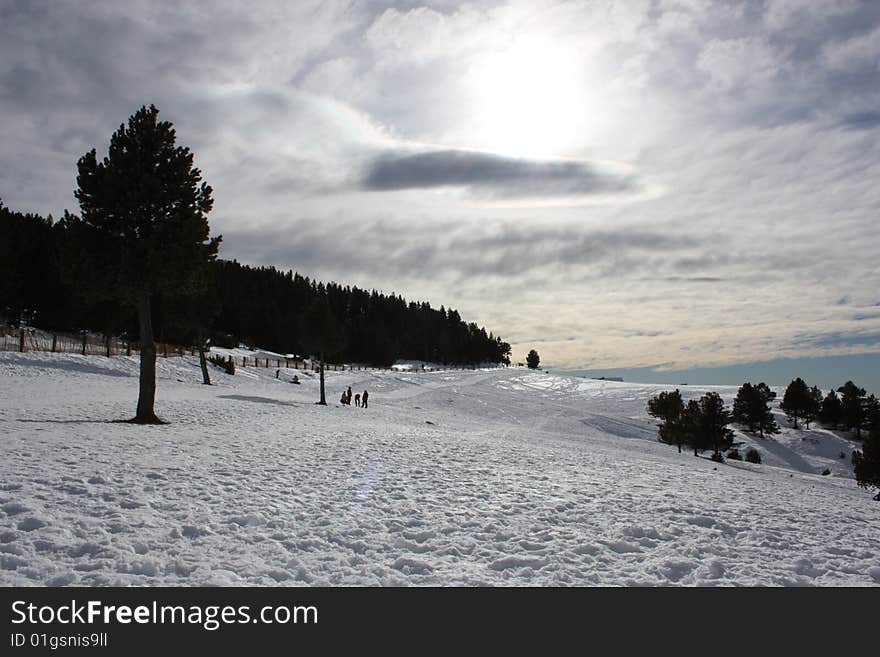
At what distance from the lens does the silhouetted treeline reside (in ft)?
152

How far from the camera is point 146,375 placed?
64.7 ft

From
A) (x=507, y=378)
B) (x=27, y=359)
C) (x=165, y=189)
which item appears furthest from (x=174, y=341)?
(x=165, y=189)

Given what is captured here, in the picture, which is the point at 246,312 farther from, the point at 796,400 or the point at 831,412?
the point at 831,412

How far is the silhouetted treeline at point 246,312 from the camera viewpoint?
46.4 metres

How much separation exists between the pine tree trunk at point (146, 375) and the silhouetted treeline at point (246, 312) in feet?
6.58

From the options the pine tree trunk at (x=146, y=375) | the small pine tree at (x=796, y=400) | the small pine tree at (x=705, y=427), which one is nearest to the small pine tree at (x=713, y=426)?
the small pine tree at (x=705, y=427)

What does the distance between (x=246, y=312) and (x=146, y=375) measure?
9740cm

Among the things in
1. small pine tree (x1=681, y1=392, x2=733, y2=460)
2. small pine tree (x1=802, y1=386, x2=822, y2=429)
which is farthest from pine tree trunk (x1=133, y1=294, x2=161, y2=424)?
small pine tree (x1=802, y1=386, x2=822, y2=429)

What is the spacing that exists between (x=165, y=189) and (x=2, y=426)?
1035 cm

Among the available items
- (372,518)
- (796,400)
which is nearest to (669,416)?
Result: (796,400)

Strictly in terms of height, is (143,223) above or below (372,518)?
above

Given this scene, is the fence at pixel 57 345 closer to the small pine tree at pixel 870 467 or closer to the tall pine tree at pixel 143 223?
the tall pine tree at pixel 143 223
